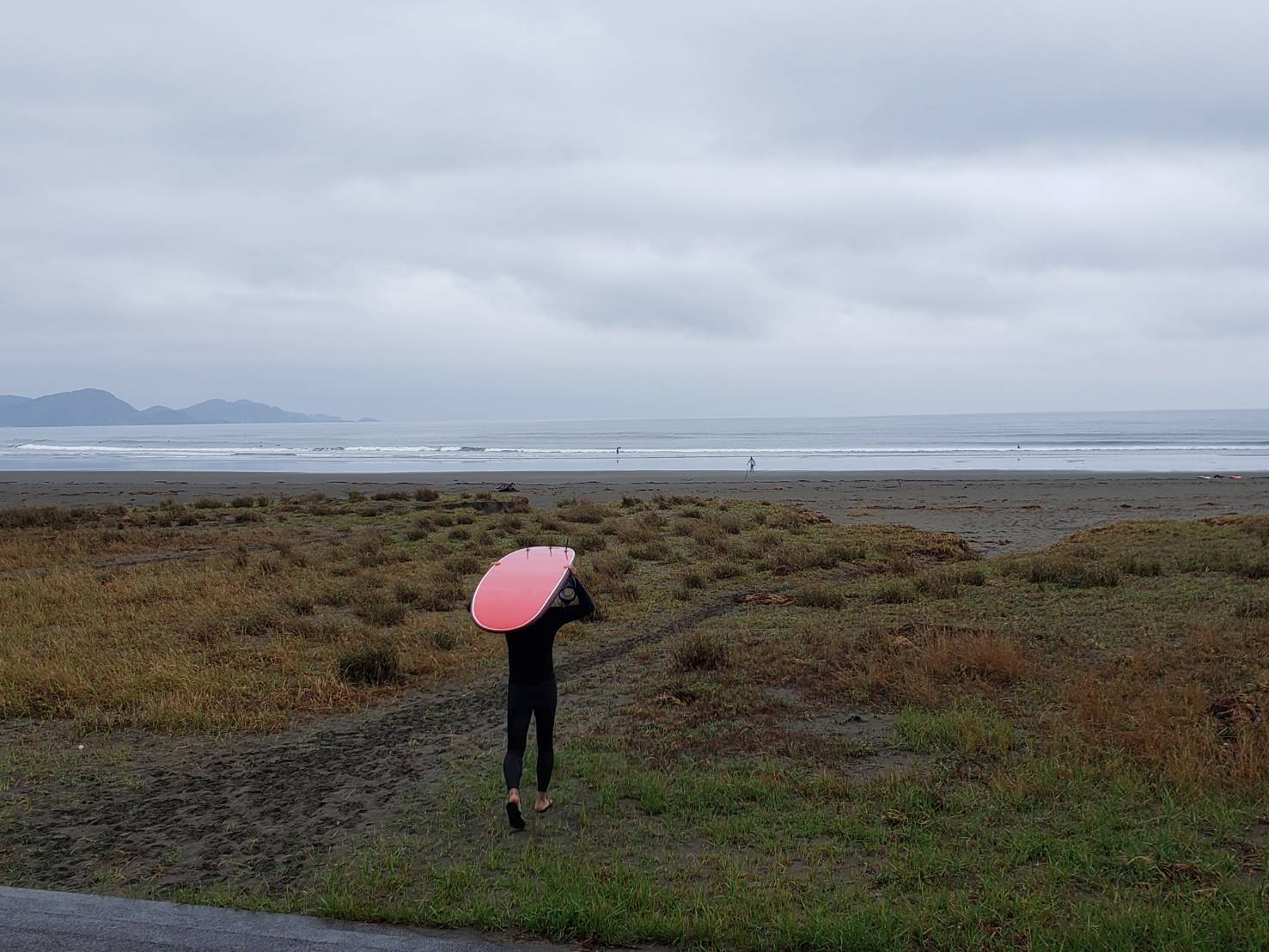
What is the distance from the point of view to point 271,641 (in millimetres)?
10539

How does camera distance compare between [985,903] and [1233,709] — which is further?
[1233,709]

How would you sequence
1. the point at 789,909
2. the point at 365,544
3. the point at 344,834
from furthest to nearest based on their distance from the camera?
the point at 365,544 → the point at 344,834 → the point at 789,909

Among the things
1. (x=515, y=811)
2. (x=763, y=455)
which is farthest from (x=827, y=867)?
(x=763, y=455)

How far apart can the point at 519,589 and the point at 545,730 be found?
941 mm

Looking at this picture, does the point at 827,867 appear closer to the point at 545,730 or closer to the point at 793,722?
the point at 545,730

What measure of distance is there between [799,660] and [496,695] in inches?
123

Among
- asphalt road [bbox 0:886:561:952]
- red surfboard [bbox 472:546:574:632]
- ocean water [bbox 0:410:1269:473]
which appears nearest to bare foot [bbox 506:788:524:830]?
red surfboard [bbox 472:546:574:632]

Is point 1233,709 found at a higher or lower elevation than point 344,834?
higher

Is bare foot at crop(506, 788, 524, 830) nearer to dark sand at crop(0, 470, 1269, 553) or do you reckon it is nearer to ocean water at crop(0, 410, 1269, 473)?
dark sand at crop(0, 470, 1269, 553)

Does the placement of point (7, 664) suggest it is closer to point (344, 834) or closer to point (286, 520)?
point (344, 834)

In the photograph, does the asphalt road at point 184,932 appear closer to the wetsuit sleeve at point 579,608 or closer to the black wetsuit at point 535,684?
the black wetsuit at point 535,684

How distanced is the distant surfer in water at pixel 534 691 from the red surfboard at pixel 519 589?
0.38ft

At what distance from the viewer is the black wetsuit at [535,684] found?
5691 mm

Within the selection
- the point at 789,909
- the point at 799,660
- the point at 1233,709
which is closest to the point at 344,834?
the point at 789,909
